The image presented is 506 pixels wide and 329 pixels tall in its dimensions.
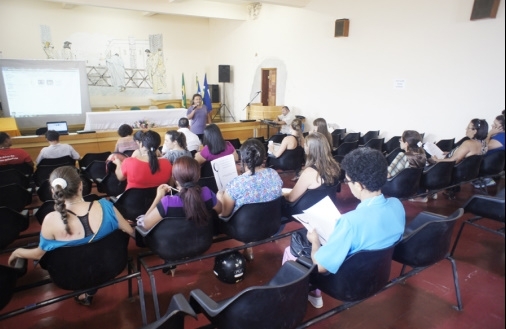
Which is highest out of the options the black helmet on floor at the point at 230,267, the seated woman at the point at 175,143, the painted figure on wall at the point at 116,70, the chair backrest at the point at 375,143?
the painted figure on wall at the point at 116,70

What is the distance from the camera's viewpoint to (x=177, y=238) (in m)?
1.94

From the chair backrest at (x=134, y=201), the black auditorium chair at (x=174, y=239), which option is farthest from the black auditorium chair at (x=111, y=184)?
the black auditorium chair at (x=174, y=239)

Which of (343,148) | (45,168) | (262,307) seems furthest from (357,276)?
(45,168)

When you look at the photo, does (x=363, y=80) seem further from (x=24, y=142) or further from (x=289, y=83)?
(x=24, y=142)

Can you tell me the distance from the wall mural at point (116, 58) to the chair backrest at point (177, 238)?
926cm

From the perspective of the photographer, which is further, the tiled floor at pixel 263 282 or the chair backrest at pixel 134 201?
the chair backrest at pixel 134 201

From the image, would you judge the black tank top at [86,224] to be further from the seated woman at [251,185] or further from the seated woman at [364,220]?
the seated woman at [364,220]

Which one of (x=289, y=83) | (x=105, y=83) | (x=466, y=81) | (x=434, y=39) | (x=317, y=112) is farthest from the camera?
(x=105, y=83)

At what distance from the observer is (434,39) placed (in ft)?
16.3

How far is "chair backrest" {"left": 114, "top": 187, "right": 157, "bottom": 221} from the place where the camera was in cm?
267

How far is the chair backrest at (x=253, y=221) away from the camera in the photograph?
2152mm

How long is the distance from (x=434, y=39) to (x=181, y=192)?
500 centimetres

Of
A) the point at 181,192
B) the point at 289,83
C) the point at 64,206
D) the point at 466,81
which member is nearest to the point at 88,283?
the point at 64,206

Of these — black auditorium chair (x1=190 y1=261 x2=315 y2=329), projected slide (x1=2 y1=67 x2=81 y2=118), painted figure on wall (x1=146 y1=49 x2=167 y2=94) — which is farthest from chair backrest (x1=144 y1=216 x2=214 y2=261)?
painted figure on wall (x1=146 y1=49 x2=167 y2=94)
